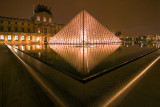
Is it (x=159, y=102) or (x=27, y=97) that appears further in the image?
(x=27, y=97)

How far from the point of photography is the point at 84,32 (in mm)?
15977

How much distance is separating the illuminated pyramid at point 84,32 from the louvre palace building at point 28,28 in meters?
20.5

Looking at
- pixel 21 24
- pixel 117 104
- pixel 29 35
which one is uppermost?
pixel 21 24

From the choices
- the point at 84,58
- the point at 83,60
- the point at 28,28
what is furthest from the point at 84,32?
the point at 28,28

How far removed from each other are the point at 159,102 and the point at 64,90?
153cm

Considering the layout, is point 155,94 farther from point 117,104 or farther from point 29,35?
point 29,35

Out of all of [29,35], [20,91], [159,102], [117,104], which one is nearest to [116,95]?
[117,104]

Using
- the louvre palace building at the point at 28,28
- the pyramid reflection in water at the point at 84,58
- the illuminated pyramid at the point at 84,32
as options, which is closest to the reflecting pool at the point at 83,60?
the pyramid reflection in water at the point at 84,58

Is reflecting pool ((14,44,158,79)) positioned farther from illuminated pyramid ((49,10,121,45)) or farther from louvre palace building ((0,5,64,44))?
louvre palace building ((0,5,64,44))

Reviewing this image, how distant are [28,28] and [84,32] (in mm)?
33446

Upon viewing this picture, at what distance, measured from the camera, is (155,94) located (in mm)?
1658

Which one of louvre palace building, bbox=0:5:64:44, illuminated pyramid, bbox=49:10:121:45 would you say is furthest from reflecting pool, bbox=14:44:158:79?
louvre palace building, bbox=0:5:64:44

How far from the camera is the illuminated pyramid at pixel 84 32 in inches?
643

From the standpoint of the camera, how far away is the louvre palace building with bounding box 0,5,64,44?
105ft
